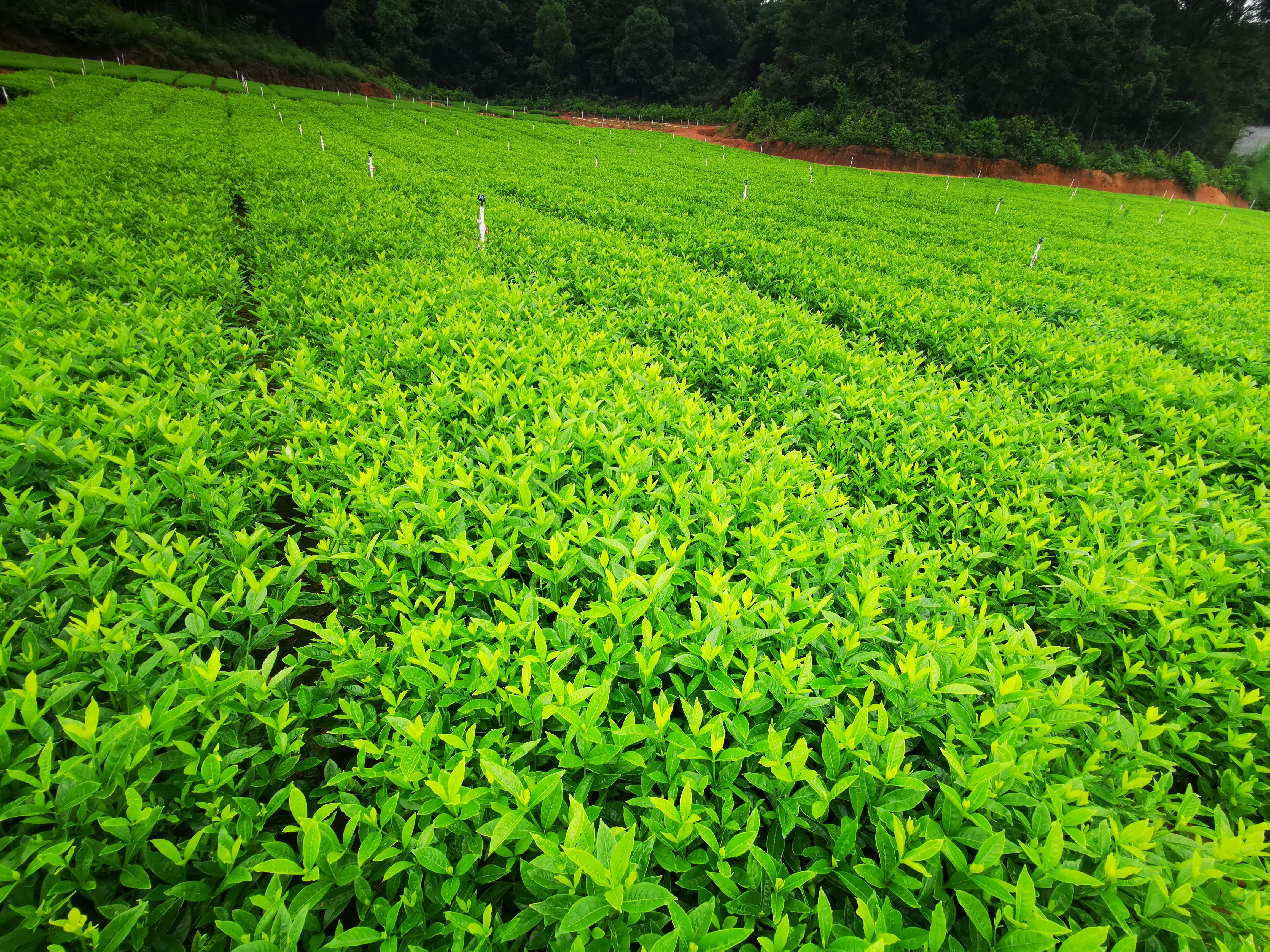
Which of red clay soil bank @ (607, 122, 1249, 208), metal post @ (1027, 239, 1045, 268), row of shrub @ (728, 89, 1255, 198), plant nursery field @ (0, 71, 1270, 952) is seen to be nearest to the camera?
plant nursery field @ (0, 71, 1270, 952)

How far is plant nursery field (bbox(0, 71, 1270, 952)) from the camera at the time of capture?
138cm

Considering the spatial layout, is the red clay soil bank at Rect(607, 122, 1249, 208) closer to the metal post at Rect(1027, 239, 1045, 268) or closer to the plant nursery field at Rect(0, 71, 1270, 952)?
the metal post at Rect(1027, 239, 1045, 268)

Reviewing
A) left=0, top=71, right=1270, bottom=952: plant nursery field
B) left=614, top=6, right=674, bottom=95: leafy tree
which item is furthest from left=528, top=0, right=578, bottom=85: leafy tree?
left=0, top=71, right=1270, bottom=952: plant nursery field

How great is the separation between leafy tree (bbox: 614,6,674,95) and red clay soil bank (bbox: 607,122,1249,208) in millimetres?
38456

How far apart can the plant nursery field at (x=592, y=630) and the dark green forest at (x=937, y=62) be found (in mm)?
45279

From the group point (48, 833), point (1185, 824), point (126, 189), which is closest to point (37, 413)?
point (48, 833)

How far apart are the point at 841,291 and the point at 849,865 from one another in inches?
297

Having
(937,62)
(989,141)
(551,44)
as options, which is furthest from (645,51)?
(989,141)

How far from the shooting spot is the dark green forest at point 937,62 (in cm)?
3959

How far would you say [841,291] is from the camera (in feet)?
25.0

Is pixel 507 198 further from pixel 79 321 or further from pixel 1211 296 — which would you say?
pixel 1211 296

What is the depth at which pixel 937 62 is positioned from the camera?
152 feet

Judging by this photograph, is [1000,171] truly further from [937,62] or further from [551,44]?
[551,44]

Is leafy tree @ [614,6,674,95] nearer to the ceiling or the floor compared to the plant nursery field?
nearer to the ceiling
